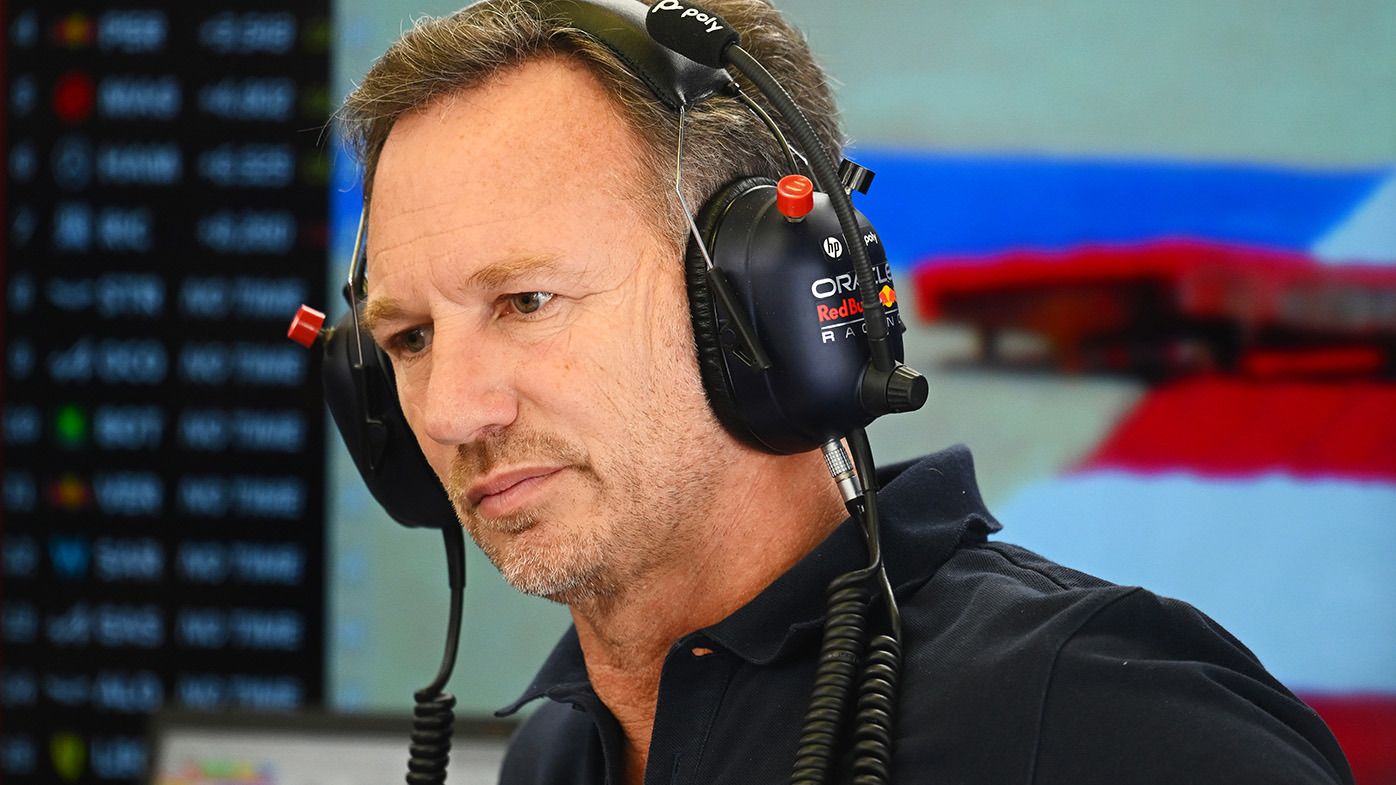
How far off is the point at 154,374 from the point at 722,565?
1551 mm

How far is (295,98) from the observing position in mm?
2275

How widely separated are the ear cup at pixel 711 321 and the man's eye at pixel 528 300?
10cm

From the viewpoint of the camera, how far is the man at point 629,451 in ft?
3.09

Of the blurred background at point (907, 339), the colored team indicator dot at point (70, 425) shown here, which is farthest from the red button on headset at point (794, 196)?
the colored team indicator dot at point (70, 425)

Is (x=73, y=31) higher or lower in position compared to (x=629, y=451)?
higher

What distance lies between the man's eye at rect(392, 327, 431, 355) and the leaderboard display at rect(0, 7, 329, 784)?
48.5 inches

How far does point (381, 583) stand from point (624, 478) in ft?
4.52

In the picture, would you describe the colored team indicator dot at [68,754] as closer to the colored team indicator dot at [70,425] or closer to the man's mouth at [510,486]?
the colored team indicator dot at [70,425]

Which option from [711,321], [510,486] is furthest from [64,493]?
[711,321]

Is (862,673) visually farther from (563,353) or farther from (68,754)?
(68,754)

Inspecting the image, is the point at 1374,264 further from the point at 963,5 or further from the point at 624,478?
the point at 624,478

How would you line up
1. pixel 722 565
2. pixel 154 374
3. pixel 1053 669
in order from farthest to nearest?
1. pixel 154 374
2. pixel 722 565
3. pixel 1053 669

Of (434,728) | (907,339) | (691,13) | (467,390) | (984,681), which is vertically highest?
(691,13)

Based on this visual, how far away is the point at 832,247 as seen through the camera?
0.96 meters
